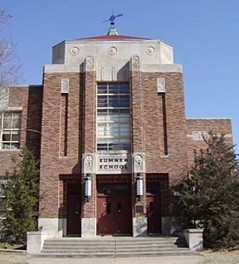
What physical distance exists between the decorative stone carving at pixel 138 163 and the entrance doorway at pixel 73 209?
141 inches

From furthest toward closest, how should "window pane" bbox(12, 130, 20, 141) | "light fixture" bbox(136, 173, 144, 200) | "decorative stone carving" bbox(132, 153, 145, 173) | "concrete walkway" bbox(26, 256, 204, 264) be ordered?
Answer: "window pane" bbox(12, 130, 20, 141) < "decorative stone carving" bbox(132, 153, 145, 173) < "light fixture" bbox(136, 173, 144, 200) < "concrete walkway" bbox(26, 256, 204, 264)

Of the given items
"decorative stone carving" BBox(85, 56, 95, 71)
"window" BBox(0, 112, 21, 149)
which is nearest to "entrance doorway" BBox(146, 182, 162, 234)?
"decorative stone carving" BBox(85, 56, 95, 71)

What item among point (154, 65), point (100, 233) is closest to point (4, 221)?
point (100, 233)

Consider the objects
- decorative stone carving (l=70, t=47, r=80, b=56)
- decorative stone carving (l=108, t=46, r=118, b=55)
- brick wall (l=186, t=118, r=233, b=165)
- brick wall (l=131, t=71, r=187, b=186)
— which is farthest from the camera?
brick wall (l=186, t=118, r=233, b=165)

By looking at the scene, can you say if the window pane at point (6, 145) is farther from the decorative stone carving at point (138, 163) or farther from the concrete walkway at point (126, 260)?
the concrete walkway at point (126, 260)

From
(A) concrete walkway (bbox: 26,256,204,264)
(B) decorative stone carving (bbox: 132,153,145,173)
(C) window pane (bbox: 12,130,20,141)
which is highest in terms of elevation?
(C) window pane (bbox: 12,130,20,141)

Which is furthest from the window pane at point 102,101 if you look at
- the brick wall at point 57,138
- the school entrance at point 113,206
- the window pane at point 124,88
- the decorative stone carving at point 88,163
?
the school entrance at point 113,206

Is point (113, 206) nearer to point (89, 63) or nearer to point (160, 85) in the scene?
point (160, 85)

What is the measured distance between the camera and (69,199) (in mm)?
22750

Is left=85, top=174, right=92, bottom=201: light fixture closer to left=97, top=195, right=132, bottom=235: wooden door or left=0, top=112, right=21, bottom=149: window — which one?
left=97, top=195, right=132, bottom=235: wooden door

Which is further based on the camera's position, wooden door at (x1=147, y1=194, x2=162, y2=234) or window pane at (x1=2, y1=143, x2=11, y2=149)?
window pane at (x1=2, y1=143, x2=11, y2=149)

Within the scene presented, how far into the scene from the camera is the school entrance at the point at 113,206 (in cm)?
2234

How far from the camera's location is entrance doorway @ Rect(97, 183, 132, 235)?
22328mm

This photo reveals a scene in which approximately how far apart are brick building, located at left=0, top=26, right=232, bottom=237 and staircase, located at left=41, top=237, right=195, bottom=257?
6.81 ft
